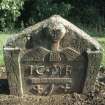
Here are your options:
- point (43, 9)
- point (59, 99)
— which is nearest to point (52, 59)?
point (59, 99)

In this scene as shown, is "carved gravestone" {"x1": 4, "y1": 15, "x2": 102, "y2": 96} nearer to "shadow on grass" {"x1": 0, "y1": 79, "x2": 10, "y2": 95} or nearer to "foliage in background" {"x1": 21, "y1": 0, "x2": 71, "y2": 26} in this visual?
"shadow on grass" {"x1": 0, "y1": 79, "x2": 10, "y2": 95}

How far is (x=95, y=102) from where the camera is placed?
287 inches

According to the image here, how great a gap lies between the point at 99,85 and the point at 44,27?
5.56 ft

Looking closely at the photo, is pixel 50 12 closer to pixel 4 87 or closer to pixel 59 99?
pixel 4 87

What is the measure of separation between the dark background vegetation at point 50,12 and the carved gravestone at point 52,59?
25.7 feet

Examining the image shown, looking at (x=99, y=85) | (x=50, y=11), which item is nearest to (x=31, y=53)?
(x=99, y=85)

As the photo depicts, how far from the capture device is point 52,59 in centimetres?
717

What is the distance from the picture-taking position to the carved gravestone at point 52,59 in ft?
22.9

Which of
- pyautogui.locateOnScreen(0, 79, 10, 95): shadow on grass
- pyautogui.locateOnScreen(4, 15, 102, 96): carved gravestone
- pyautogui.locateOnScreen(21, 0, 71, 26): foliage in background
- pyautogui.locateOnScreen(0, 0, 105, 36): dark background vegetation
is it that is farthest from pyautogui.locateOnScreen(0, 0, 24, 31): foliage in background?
pyautogui.locateOnScreen(4, 15, 102, 96): carved gravestone

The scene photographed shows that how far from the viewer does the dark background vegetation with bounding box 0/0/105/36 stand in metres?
15.8

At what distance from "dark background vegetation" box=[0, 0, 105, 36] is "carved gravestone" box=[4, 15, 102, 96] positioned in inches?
309

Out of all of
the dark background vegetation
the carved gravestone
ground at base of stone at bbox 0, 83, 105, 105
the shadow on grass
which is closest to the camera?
the carved gravestone

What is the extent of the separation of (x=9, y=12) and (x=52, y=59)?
882 centimetres

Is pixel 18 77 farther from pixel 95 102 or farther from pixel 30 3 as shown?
pixel 30 3
